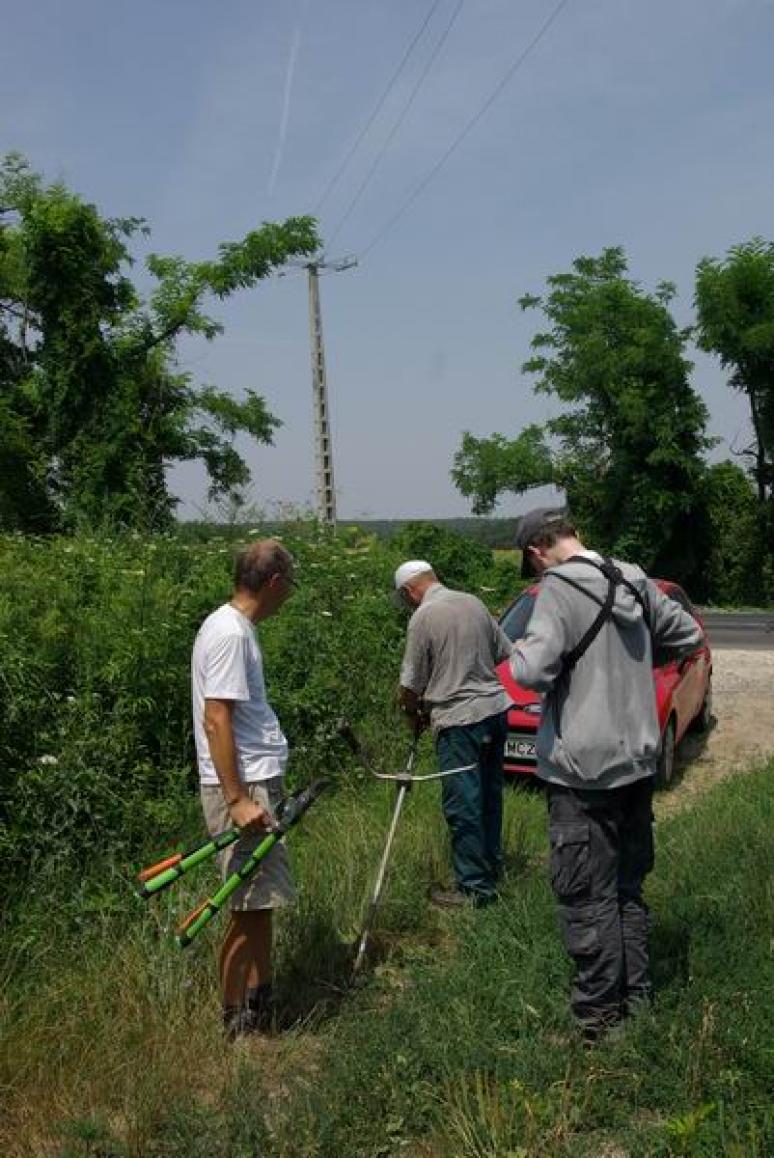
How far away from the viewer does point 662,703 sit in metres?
8.10

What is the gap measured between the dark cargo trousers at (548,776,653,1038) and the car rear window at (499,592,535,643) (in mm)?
4836

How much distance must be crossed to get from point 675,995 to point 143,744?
10.7 feet

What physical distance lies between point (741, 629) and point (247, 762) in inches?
892

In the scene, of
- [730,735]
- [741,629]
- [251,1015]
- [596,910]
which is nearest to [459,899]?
[251,1015]

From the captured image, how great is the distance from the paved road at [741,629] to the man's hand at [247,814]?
14313mm

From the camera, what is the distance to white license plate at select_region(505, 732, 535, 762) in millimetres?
7887

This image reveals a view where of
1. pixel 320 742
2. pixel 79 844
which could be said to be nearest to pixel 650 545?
pixel 320 742

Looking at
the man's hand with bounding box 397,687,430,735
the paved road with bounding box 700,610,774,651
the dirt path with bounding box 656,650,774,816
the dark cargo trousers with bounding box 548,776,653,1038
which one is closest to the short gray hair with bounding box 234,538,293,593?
the dark cargo trousers with bounding box 548,776,653,1038

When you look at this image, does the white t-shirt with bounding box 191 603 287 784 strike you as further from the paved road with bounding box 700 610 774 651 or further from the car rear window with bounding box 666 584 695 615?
the paved road with bounding box 700 610 774 651

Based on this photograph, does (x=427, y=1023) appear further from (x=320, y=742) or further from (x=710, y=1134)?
(x=320, y=742)

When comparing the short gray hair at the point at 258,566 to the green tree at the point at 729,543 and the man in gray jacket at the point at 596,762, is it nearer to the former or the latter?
the man in gray jacket at the point at 596,762

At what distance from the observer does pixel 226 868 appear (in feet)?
13.2

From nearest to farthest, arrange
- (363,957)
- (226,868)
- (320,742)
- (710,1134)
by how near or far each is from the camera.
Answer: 1. (710,1134)
2. (226,868)
3. (363,957)
4. (320,742)

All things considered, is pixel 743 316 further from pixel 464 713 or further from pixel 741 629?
pixel 464 713
